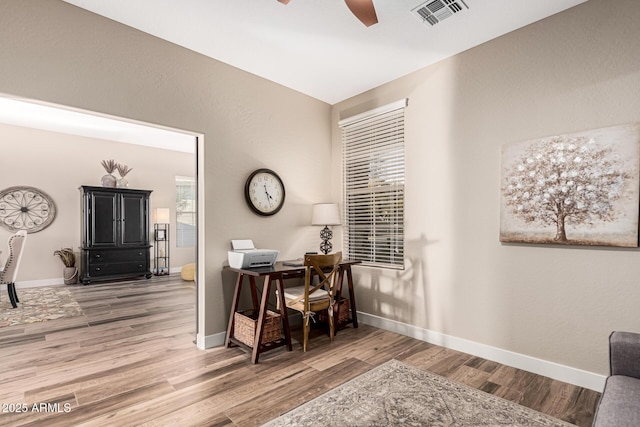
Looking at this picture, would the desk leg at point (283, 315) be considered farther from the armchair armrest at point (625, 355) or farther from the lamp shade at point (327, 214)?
the armchair armrest at point (625, 355)

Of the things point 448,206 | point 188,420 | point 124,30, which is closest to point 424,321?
point 448,206

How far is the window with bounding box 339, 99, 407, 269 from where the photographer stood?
364cm

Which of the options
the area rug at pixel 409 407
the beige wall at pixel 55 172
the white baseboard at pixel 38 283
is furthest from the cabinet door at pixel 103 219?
the area rug at pixel 409 407

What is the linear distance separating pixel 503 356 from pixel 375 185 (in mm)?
2088

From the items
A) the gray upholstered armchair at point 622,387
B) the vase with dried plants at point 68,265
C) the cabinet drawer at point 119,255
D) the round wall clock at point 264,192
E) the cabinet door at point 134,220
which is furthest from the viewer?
the cabinet door at point 134,220

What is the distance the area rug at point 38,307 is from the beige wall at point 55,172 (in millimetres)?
704

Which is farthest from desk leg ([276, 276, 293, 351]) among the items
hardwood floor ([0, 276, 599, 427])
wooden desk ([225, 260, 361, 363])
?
hardwood floor ([0, 276, 599, 427])

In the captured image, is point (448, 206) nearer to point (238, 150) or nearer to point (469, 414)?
point (469, 414)

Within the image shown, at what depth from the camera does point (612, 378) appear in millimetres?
1610

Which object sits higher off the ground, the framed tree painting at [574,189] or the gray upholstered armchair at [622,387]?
the framed tree painting at [574,189]

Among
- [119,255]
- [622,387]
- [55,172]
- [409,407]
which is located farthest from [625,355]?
[55,172]

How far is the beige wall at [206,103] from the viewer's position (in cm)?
229

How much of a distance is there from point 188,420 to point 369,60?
10.8 feet

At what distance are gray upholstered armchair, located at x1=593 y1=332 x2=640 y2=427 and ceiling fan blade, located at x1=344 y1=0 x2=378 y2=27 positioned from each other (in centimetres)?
221
